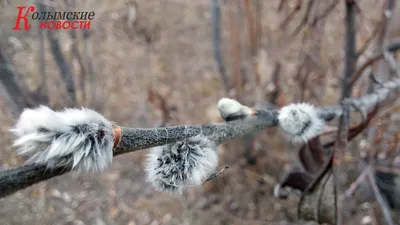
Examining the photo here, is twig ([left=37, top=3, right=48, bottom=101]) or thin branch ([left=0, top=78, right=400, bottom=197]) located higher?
twig ([left=37, top=3, right=48, bottom=101])

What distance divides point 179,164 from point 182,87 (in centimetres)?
174

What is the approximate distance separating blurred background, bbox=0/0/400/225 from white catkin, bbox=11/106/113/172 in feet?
1.74

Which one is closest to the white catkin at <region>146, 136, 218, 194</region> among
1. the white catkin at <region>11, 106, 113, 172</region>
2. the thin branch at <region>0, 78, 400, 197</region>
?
the thin branch at <region>0, 78, 400, 197</region>

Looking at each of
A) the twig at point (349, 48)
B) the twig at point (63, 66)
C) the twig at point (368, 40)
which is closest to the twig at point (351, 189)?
the twig at point (349, 48)

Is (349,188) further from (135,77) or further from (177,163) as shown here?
(135,77)

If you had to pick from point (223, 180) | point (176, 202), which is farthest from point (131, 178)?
point (223, 180)

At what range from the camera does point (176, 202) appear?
1.56 metres

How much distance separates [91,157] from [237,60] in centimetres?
148

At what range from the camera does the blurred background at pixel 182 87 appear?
1281mm

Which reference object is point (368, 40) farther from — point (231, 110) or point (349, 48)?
point (231, 110)

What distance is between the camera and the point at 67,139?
1.50 ft

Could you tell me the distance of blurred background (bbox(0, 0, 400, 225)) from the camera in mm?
1281

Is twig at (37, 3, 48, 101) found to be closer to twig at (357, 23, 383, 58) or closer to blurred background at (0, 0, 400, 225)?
blurred background at (0, 0, 400, 225)

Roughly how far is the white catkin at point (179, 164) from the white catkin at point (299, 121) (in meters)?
0.26
